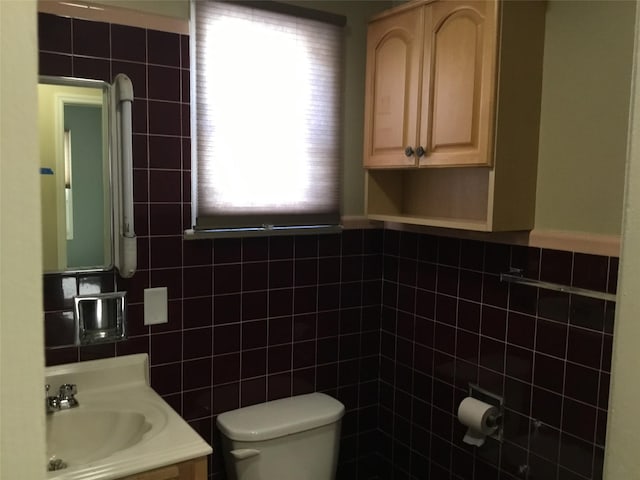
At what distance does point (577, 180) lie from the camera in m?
1.71

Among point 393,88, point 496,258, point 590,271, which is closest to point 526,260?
point 496,258

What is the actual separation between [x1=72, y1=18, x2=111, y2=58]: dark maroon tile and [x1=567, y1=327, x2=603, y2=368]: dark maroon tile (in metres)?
1.69

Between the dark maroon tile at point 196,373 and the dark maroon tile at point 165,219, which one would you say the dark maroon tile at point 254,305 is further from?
the dark maroon tile at point 165,219

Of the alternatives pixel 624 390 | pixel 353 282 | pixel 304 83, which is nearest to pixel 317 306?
pixel 353 282

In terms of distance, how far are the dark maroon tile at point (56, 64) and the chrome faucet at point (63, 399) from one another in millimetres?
956

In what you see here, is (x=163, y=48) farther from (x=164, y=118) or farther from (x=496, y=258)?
(x=496, y=258)

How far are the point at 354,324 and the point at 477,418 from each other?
0.69 metres

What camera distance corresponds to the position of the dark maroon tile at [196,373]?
6.68 ft

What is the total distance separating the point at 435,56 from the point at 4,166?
171 centimetres

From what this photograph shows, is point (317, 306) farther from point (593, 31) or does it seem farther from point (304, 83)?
point (593, 31)

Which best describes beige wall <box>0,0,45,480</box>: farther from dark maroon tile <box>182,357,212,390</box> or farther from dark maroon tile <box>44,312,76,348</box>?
dark maroon tile <box>182,357,212,390</box>

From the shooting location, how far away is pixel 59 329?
178 cm

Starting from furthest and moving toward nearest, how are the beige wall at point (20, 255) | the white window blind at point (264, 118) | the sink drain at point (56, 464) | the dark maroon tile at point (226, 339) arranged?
the dark maroon tile at point (226, 339) → the white window blind at point (264, 118) → the sink drain at point (56, 464) → the beige wall at point (20, 255)

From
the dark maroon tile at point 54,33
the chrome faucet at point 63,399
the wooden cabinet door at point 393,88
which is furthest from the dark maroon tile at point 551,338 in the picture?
the dark maroon tile at point 54,33
